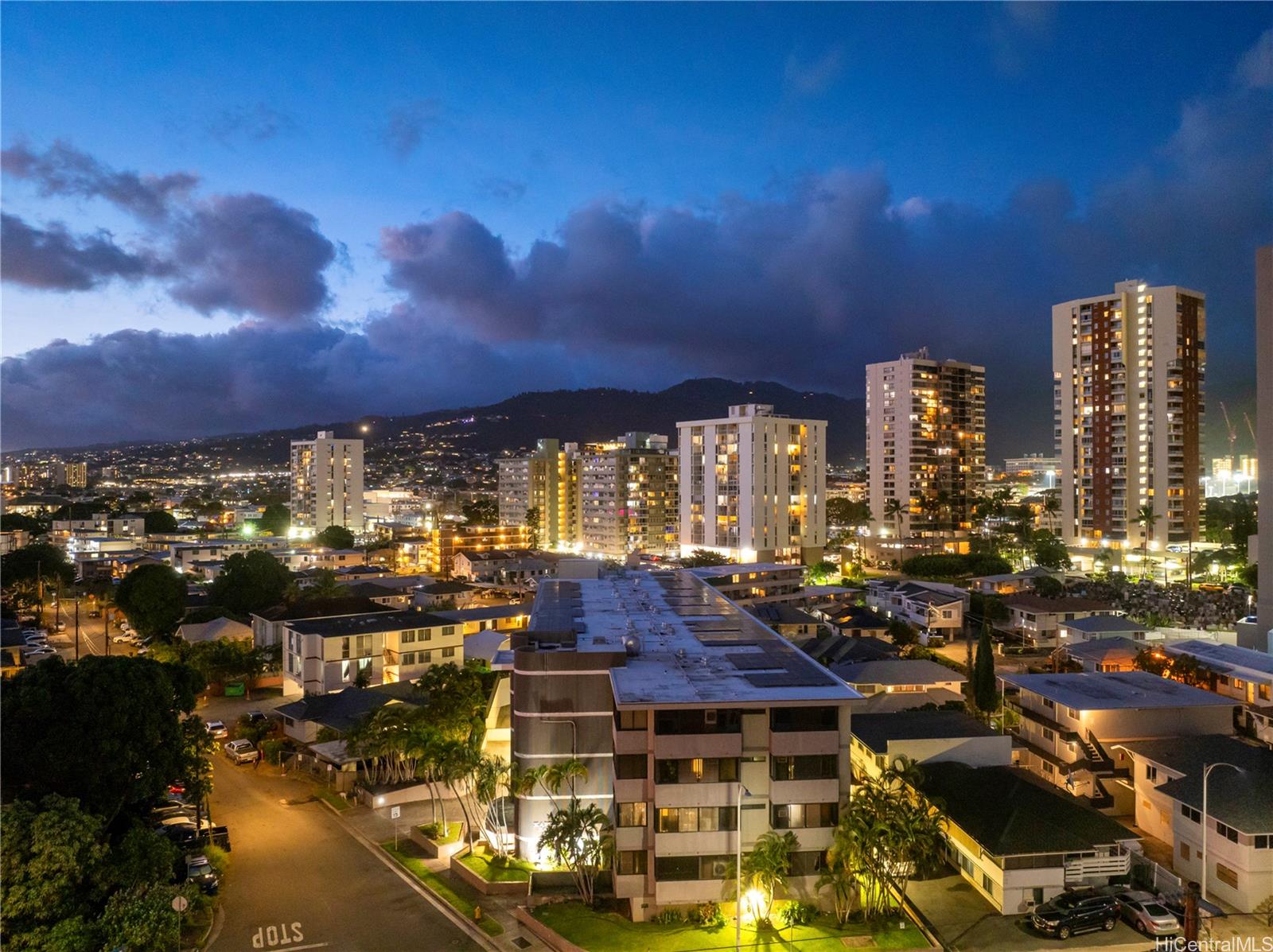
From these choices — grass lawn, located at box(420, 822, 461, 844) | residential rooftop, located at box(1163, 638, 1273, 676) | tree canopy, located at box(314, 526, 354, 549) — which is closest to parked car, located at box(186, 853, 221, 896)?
grass lawn, located at box(420, 822, 461, 844)

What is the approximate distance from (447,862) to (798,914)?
10.7 meters

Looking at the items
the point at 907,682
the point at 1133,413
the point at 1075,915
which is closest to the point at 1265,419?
the point at 907,682

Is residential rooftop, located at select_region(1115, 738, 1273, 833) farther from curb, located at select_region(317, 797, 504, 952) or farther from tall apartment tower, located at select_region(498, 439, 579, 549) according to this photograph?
tall apartment tower, located at select_region(498, 439, 579, 549)

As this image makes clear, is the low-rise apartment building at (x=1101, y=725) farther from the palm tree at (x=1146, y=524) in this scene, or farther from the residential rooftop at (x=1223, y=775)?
the palm tree at (x=1146, y=524)

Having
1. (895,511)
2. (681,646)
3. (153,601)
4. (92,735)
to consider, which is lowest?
(153,601)

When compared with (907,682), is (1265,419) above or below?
above

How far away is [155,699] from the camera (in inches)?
933

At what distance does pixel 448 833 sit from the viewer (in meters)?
26.0

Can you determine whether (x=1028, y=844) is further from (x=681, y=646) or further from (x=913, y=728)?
(x=681, y=646)

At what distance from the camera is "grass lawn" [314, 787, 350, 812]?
2862 centimetres

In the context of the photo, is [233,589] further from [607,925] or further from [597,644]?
[607,925]

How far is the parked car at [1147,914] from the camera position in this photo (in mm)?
19141

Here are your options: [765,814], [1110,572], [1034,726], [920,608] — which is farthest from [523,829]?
[1110,572]

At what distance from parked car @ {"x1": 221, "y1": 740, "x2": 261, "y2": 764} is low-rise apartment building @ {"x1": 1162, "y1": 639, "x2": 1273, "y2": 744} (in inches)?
1631
